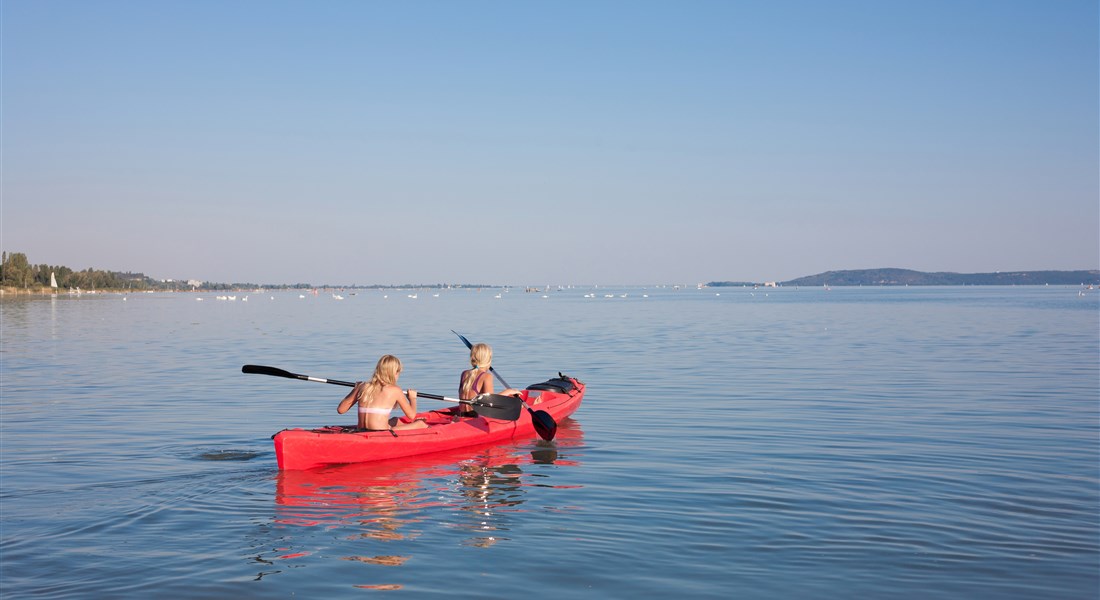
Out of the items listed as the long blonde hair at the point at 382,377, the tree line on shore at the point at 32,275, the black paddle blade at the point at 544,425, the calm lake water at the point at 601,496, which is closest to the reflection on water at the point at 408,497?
the calm lake water at the point at 601,496

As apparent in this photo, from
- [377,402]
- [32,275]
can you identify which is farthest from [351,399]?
[32,275]

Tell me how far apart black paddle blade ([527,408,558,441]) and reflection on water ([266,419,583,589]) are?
16.6 inches

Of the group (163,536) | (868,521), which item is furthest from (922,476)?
(163,536)

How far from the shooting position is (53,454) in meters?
12.9

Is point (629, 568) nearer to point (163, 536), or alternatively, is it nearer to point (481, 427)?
point (163, 536)

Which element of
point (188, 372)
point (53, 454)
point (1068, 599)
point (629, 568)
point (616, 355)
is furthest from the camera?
point (616, 355)

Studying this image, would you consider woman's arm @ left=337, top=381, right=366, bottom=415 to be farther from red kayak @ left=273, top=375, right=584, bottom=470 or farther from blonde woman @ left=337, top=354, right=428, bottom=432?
red kayak @ left=273, top=375, right=584, bottom=470

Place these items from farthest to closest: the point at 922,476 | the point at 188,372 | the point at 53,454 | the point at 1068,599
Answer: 1. the point at 188,372
2. the point at 53,454
3. the point at 922,476
4. the point at 1068,599

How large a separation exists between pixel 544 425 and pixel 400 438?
276 cm

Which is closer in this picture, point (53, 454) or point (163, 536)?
point (163, 536)

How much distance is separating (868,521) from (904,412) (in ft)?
28.8

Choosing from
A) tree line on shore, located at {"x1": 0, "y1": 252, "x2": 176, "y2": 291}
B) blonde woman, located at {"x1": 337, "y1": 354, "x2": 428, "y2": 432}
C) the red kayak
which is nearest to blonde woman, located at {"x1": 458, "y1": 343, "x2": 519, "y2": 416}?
the red kayak

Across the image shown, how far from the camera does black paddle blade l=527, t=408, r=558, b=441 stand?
1422 cm

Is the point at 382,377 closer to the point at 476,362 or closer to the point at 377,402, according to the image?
the point at 377,402
